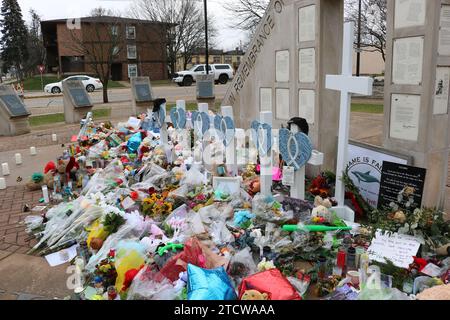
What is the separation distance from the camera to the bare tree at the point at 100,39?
23.0m

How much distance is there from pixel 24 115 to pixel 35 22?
60.7 m

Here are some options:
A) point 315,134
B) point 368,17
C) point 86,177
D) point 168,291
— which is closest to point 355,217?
point 315,134

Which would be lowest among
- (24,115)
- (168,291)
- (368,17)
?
(168,291)

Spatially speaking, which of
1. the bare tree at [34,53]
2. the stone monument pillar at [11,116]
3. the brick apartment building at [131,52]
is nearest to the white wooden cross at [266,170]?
the stone monument pillar at [11,116]

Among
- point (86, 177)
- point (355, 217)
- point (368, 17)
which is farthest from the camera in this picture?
point (368, 17)

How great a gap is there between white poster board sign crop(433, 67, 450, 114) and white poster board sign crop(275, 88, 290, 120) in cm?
240

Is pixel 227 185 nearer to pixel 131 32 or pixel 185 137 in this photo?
pixel 185 137

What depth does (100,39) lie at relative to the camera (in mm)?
Result: 24016

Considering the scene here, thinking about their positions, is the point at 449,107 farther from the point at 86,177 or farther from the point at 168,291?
the point at 86,177

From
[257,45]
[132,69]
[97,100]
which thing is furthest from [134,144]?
[132,69]

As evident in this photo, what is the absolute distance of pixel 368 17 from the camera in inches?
1001

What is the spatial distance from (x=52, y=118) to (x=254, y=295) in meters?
15.7

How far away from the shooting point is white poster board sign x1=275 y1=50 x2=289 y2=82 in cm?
593

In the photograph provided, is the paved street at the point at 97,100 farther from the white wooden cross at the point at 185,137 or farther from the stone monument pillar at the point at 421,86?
the stone monument pillar at the point at 421,86
